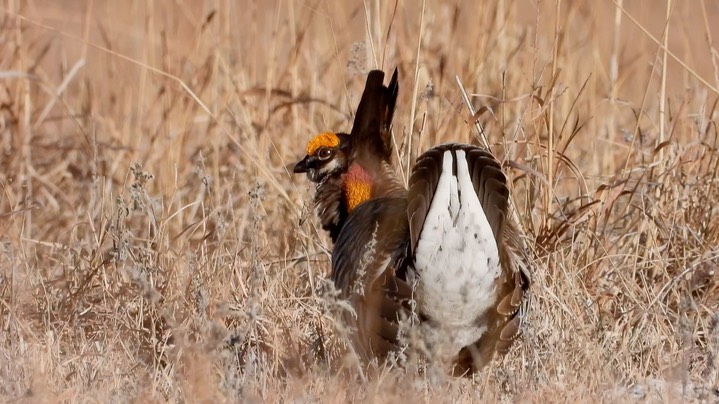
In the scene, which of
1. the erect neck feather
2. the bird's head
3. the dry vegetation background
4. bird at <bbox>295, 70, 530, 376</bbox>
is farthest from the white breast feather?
the bird's head

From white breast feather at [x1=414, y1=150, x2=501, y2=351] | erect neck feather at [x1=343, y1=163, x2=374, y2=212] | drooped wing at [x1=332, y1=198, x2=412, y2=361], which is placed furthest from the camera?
erect neck feather at [x1=343, y1=163, x2=374, y2=212]

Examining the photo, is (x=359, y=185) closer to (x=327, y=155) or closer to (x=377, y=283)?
(x=327, y=155)

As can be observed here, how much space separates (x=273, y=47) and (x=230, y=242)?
940 millimetres

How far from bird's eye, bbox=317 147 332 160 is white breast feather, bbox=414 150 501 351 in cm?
128

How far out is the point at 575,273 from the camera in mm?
4637

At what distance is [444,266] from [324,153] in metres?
1.41

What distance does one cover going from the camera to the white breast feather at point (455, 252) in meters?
3.76

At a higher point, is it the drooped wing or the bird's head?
the bird's head

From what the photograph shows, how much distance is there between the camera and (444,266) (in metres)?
3.85

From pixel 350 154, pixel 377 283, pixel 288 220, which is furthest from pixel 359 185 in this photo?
pixel 377 283

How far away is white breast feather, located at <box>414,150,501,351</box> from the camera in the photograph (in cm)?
376

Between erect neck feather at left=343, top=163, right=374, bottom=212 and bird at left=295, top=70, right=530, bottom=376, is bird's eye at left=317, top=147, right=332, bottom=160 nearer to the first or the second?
erect neck feather at left=343, top=163, right=374, bottom=212

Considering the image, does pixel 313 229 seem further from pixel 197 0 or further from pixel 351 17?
pixel 197 0

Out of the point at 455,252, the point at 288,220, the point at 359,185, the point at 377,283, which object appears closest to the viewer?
the point at 455,252
